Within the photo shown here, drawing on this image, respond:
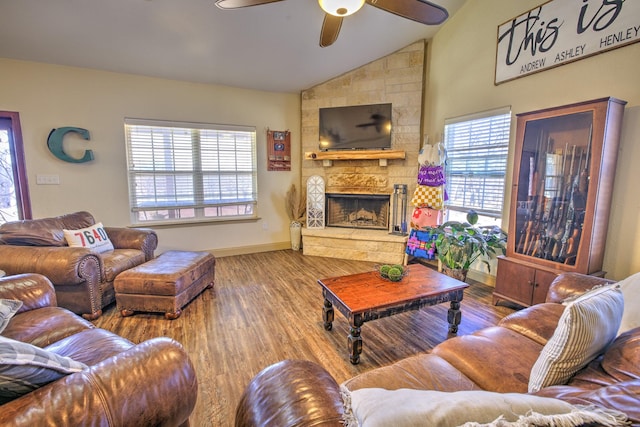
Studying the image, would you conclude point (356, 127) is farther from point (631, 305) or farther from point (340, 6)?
point (631, 305)

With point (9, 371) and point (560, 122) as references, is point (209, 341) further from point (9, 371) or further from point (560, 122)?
point (560, 122)

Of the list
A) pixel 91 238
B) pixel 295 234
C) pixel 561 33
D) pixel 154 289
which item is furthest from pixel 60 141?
pixel 561 33

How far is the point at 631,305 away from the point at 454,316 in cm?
108

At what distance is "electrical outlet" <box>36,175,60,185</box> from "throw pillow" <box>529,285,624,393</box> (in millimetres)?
4822

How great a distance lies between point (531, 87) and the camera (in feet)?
9.33

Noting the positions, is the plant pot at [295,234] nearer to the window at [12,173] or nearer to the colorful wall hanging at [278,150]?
the colorful wall hanging at [278,150]

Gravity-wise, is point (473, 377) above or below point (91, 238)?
below

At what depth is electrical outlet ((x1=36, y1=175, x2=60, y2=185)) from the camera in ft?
11.2

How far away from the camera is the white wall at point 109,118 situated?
332cm

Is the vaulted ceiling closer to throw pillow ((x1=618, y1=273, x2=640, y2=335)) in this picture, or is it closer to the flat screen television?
the flat screen television

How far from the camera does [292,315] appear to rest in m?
2.62

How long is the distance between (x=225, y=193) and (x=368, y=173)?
7.60 feet

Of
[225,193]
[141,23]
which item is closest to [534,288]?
[225,193]

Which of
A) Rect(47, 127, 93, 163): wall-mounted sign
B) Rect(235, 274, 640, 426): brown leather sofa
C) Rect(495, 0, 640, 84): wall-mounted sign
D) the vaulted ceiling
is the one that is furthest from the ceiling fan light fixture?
Rect(47, 127, 93, 163): wall-mounted sign
